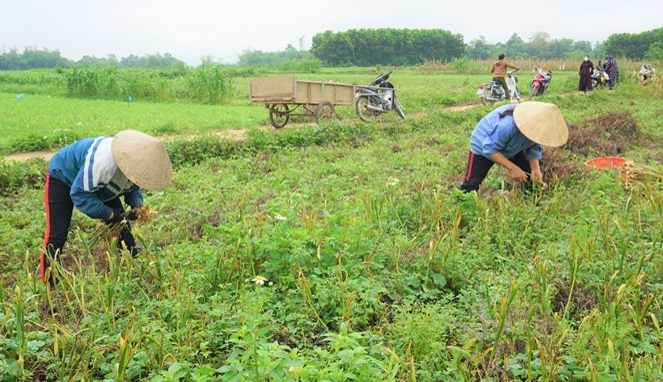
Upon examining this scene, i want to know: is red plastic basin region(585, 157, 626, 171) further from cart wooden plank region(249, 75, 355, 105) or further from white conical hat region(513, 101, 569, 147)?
cart wooden plank region(249, 75, 355, 105)

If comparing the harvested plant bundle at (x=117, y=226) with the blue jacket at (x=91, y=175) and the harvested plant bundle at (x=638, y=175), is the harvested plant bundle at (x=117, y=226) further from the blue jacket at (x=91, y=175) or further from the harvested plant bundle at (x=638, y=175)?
the harvested plant bundle at (x=638, y=175)

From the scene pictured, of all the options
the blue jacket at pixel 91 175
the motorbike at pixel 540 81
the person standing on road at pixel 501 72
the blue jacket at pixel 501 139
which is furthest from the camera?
the motorbike at pixel 540 81

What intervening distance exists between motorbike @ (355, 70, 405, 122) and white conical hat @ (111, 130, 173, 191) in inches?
333

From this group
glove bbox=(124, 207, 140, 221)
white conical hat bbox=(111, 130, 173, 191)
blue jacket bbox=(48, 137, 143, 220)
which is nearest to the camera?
white conical hat bbox=(111, 130, 173, 191)

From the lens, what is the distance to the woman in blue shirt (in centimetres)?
409

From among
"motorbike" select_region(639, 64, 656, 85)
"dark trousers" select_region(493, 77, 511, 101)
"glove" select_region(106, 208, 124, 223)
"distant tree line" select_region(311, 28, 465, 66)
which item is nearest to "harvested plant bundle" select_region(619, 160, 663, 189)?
"glove" select_region(106, 208, 124, 223)

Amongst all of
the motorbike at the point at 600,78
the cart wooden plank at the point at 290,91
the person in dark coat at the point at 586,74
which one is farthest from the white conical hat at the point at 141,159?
the motorbike at the point at 600,78

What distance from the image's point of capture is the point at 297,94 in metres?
A: 10.5

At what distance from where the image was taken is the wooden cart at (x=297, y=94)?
Answer: 1045cm

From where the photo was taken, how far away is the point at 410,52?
6675 cm

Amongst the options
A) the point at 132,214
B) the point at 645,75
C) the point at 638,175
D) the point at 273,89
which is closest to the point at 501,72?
the point at 273,89

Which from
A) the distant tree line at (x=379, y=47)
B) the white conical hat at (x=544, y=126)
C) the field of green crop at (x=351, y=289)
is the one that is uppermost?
the distant tree line at (x=379, y=47)

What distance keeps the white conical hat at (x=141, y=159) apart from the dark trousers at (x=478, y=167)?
2.78 metres

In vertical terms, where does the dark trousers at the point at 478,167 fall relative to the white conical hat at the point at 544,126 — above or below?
below
